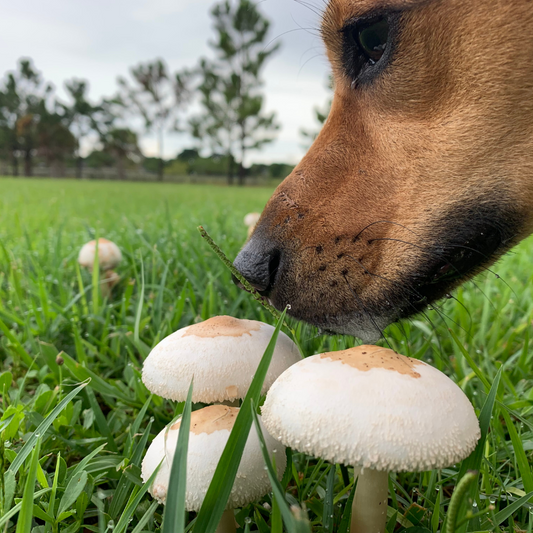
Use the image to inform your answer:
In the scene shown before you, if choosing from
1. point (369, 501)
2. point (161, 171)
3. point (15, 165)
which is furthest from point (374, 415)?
point (15, 165)

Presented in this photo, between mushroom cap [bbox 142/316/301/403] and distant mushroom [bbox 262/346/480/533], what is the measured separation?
181 mm

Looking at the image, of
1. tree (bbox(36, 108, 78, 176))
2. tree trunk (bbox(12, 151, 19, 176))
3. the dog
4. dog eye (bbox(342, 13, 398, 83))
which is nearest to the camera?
the dog

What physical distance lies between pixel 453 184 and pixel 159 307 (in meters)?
1.29

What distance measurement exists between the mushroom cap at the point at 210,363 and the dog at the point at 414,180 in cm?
31

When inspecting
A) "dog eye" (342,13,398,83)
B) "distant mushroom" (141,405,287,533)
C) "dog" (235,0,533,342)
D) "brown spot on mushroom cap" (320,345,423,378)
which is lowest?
"distant mushroom" (141,405,287,533)

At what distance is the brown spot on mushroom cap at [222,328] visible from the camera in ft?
3.55

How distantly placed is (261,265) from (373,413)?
70 centimetres

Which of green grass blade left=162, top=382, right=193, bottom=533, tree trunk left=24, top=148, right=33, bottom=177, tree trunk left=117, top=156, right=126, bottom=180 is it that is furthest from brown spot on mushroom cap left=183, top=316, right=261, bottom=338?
tree trunk left=24, top=148, right=33, bottom=177

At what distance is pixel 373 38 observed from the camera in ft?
4.64

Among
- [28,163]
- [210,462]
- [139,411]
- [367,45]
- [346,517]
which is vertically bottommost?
[139,411]

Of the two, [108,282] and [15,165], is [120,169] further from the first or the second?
[108,282]

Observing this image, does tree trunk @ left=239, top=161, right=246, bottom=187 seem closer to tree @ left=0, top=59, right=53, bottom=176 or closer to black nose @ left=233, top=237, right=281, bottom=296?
tree @ left=0, top=59, right=53, bottom=176

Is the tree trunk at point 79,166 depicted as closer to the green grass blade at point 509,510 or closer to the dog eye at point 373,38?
the dog eye at point 373,38

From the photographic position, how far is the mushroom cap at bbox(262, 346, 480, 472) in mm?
717
